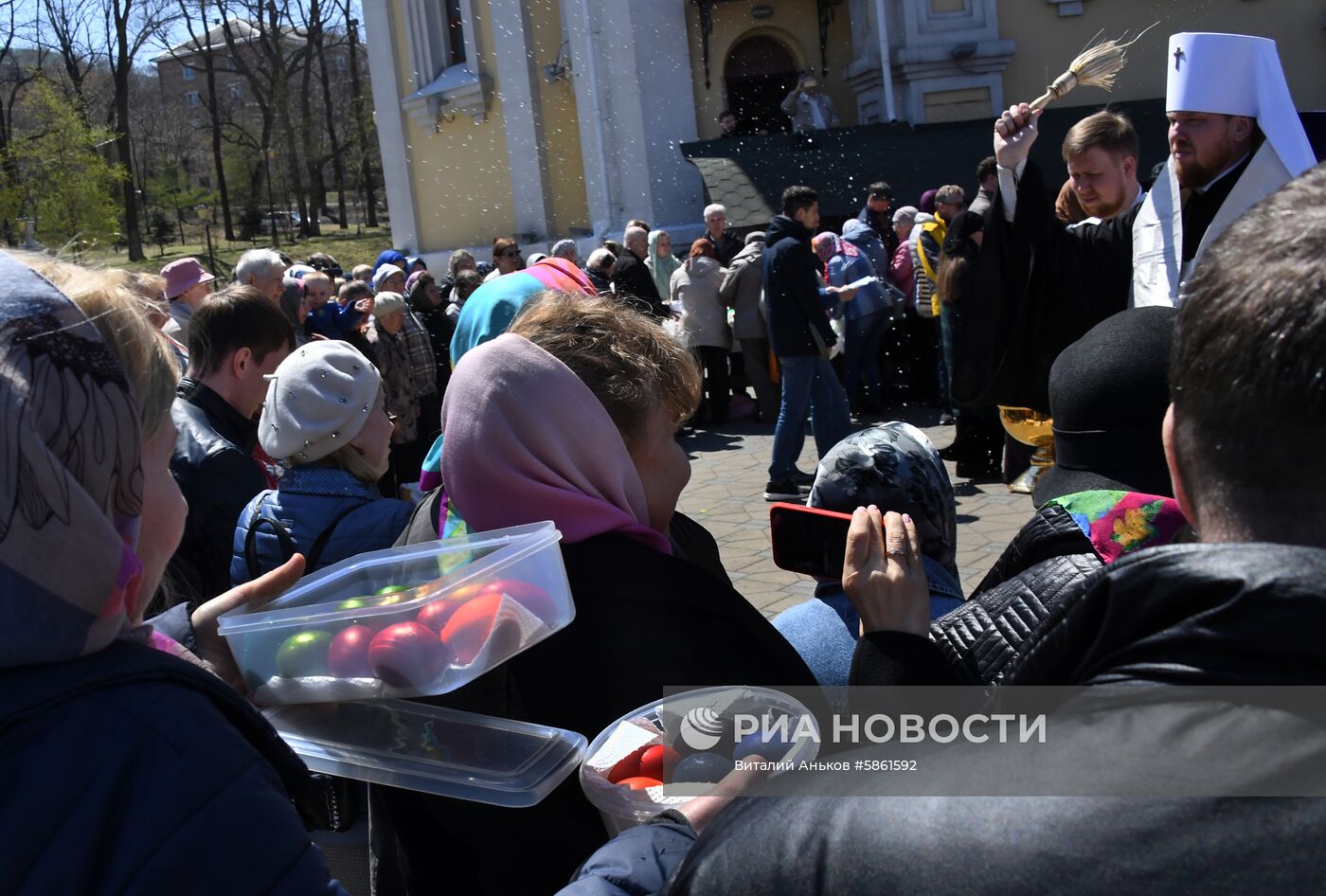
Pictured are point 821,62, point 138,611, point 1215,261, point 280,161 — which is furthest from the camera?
point 280,161

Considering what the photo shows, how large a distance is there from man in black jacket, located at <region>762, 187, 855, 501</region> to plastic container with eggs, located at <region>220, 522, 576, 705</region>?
20.9 ft

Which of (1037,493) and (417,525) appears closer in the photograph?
(1037,493)

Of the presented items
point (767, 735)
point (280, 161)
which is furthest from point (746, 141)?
point (280, 161)

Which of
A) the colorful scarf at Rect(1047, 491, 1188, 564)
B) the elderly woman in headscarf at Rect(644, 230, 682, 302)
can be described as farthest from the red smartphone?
the elderly woman in headscarf at Rect(644, 230, 682, 302)

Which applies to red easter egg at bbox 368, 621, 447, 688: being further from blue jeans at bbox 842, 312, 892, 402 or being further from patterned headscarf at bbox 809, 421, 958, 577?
blue jeans at bbox 842, 312, 892, 402

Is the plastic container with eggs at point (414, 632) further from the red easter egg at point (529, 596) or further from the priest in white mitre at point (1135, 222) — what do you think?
the priest in white mitre at point (1135, 222)

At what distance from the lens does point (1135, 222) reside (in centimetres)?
352

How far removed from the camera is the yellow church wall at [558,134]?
1734cm

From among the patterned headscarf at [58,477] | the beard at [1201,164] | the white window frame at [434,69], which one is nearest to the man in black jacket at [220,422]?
the patterned headscarf at [58,477]

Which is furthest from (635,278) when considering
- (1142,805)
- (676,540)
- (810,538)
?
(1142,805)

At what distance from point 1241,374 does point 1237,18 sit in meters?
18.3

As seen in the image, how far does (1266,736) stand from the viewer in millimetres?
775

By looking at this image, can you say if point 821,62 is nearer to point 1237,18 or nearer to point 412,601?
point 1237,18

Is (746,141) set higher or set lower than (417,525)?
higher
